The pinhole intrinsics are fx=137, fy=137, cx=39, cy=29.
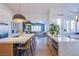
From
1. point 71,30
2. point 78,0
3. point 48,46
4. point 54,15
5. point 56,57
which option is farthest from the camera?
point 48,46

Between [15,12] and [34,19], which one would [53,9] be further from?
[15,12]

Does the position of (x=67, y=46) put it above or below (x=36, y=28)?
below

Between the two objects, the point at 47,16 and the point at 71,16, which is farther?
the point at 47,16

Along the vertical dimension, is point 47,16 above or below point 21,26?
above

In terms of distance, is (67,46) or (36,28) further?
(36,28)

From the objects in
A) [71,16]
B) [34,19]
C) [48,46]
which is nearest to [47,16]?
[34,19]

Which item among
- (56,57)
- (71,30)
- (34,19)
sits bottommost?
(56,57)

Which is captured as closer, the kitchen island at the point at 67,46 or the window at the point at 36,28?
the kitchen island at the point at 67,46

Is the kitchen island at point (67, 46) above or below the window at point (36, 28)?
below

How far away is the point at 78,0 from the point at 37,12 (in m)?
1.14

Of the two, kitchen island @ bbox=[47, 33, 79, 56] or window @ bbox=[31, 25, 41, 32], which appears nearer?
kitchen island @ bbox=[47, 33, 79, 56]

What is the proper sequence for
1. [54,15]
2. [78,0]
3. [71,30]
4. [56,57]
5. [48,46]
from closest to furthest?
[78,0] → [56,57] → [71,30] → [54,15] → [48,46]

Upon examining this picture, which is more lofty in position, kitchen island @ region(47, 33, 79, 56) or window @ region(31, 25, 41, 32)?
window @ region(31, 25, 41, 32)

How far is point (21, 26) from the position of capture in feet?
10.1
